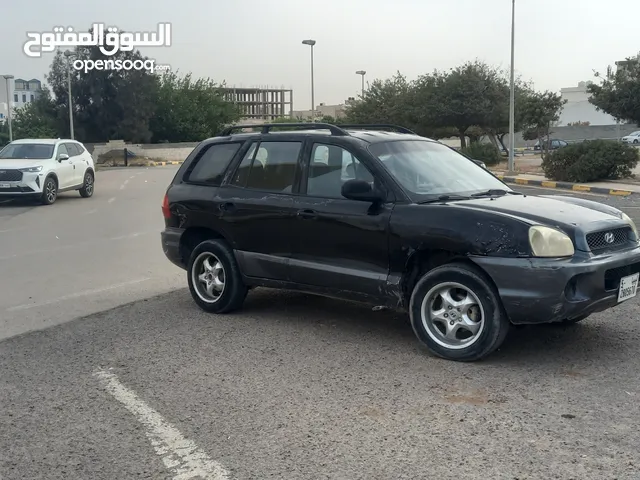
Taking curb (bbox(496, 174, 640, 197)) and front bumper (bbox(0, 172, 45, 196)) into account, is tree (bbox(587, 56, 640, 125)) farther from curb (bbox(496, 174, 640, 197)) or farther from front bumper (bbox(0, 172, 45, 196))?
front bumper (bbox(0, 172, 45, 196))

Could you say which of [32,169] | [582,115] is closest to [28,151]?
[32,169]

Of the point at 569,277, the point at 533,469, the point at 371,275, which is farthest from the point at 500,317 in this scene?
the point at 533,469

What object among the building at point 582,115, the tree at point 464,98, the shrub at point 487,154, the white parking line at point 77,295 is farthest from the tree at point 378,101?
the building at point 582,115

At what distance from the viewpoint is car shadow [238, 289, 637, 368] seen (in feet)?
18.4

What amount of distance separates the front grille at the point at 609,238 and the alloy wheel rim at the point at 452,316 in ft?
3.03

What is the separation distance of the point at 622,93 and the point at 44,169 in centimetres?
1912

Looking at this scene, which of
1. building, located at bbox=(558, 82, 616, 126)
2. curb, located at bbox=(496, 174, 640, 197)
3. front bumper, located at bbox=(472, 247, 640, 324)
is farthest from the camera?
building, located at bbox=(558, 82, 616, 126)

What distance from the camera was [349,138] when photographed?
250 inches

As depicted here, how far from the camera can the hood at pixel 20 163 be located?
62.1ft

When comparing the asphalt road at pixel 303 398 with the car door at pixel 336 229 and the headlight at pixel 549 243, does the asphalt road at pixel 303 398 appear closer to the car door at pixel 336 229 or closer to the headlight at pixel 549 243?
the car door at pixel 336 229

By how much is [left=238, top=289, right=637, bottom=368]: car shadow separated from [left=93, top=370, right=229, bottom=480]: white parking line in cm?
210

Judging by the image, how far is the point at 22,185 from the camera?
18844 millimetres

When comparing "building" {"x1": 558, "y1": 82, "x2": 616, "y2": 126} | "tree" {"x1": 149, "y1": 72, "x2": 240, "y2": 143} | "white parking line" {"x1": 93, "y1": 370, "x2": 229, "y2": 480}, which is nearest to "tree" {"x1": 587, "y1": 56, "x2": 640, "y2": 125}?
"white parking line" {"x1": 93, "y1": 370, "x2": 229, "y2": 480}

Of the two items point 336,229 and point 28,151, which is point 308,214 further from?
point 28,151
